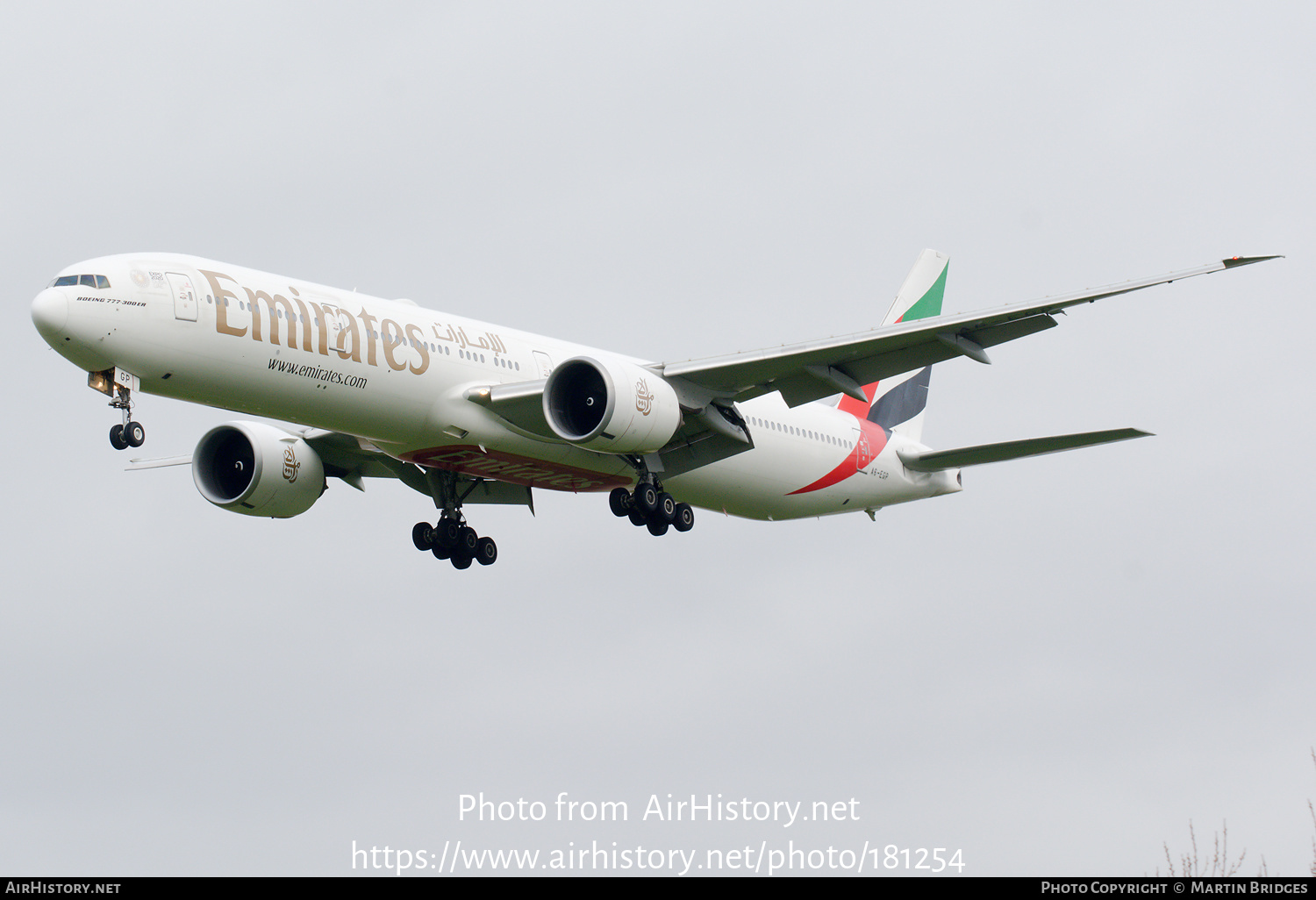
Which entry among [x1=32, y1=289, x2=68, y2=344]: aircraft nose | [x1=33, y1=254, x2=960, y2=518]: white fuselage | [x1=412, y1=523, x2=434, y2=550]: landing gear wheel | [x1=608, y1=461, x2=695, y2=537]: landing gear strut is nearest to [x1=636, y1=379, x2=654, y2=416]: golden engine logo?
[x1=33, y1=254, x2=960, y2=518]: white fuselage

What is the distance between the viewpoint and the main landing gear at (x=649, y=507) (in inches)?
1293

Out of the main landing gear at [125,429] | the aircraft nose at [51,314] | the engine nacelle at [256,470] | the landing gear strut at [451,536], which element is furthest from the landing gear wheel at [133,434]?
the landing gear strut at [451,536]

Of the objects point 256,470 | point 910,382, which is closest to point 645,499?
point 256,470

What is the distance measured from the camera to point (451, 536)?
1417 inches

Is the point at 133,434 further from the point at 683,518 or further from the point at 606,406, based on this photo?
the point at 683,518

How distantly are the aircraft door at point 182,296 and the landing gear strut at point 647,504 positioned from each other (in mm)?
9803

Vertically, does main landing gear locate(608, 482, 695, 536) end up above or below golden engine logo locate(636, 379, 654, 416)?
below

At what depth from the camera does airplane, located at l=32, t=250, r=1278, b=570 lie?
1067 inches

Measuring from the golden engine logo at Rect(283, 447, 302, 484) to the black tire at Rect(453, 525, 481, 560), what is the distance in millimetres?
3884

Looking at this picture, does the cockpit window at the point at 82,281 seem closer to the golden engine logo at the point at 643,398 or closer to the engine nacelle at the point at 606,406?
the engine nacelle at the point at 606,406

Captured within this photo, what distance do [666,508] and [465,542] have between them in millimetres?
5426

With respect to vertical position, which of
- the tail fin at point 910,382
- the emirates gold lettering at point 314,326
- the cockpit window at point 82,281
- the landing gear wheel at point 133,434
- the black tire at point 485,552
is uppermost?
the tail fin at point 910,382

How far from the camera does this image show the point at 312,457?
34.8m

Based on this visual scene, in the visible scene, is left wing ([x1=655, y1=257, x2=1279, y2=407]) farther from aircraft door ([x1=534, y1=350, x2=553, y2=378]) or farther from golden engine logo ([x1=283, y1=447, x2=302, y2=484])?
golden engine logo ([x1=283, y1=447, x2=302, y2=484])
